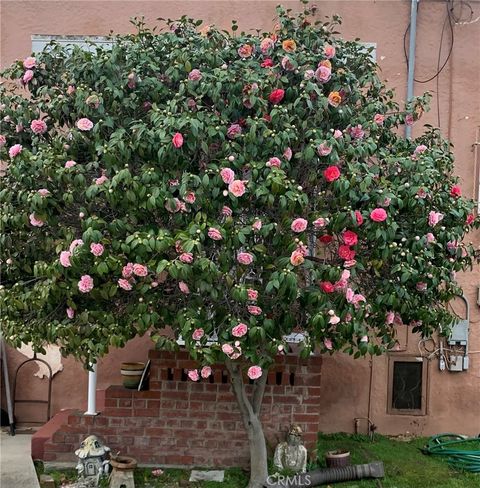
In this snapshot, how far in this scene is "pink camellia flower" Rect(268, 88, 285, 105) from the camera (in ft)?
14.3

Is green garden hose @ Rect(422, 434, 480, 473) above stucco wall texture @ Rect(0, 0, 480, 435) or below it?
below

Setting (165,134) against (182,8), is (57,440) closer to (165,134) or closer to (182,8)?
(165,134)

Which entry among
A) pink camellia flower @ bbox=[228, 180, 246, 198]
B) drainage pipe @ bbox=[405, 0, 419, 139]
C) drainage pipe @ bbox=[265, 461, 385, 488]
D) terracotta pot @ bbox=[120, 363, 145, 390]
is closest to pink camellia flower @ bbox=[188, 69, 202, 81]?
pink camellia flower @ bbox=[228, 180, 246, 198]

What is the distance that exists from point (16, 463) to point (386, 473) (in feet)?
10.8

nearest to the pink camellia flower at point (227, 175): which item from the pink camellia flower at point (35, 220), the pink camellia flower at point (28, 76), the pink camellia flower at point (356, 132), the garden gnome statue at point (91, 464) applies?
the pink camellia flower at point (356, 132)

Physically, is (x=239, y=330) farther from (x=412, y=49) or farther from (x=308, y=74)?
(x=412, y=49)

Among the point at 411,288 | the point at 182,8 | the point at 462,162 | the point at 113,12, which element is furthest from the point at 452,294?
the point at 113,12

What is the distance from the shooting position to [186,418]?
569 cm

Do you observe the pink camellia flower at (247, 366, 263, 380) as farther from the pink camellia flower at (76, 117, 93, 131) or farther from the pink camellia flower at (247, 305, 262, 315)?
the pink camellia flower at (76, 117, 93, 131)

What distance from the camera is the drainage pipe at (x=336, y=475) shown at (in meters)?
5.13

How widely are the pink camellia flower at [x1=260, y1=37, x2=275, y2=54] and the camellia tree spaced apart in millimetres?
11

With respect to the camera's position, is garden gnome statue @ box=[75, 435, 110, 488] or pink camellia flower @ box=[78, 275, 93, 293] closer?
pink camellia flower @ box=[78, 275, 93, 293]

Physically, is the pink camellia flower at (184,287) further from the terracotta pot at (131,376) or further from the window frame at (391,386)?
the window frame at (391,386)

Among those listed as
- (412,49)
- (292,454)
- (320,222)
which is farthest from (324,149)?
(412,49)
